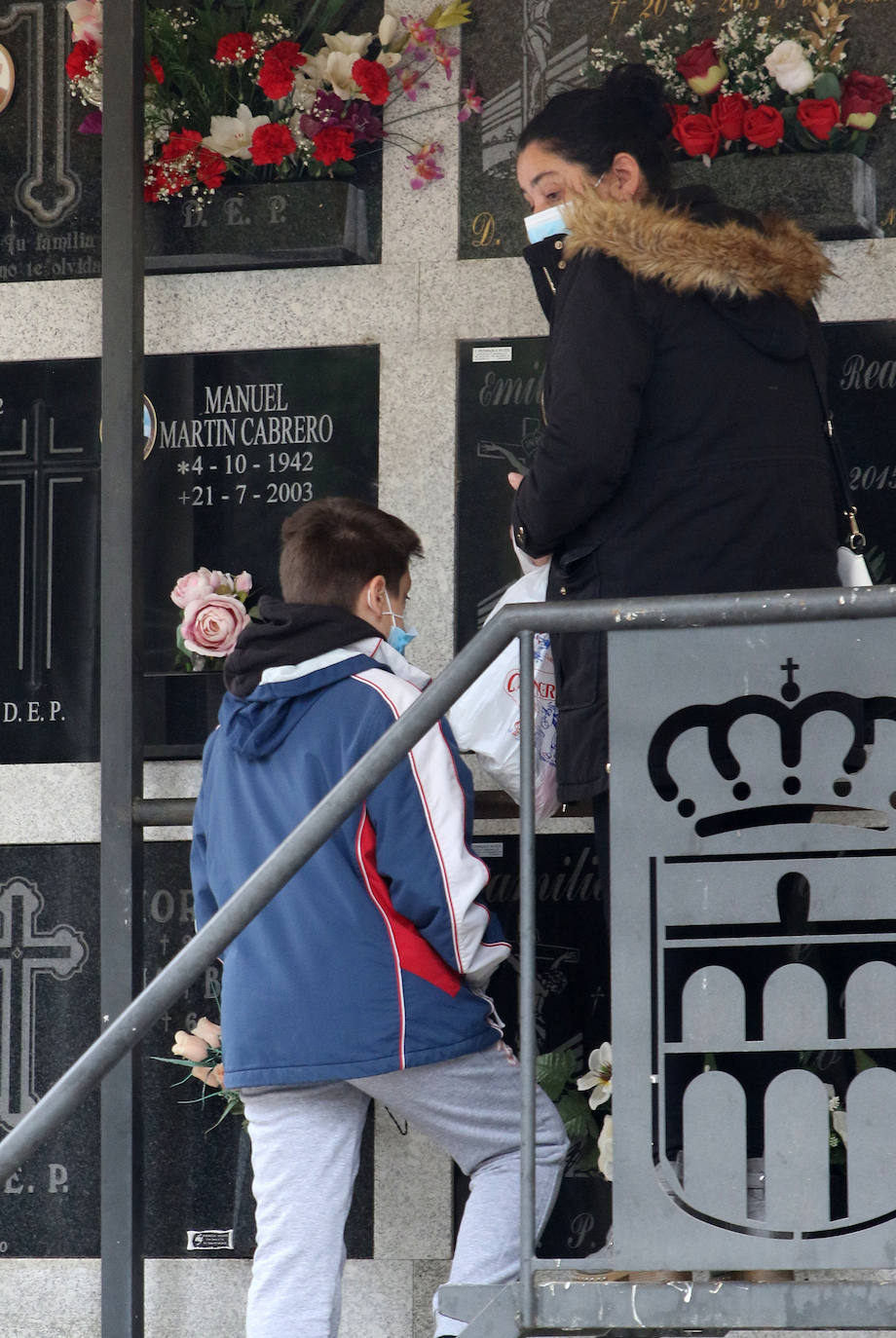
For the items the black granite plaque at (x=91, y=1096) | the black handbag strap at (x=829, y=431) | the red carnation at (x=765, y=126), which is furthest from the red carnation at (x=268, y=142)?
the black granite plaque at (x=91, y=1096)

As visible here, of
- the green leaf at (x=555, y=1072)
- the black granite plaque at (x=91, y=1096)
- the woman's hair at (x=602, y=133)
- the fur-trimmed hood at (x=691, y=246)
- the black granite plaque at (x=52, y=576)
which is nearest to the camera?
the fur-trimmed hood at (x=691, y=246)

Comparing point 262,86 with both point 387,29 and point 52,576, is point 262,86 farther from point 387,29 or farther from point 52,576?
point 52,576

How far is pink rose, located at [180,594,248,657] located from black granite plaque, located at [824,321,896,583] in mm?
1536

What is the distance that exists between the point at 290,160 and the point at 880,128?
1.45 m

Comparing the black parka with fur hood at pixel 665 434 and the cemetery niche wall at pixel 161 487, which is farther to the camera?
the cemetery niche wall at pixel 161 487

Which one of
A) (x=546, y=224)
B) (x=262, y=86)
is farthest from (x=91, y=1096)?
(x=262, y=86)

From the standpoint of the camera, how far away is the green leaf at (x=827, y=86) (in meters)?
4.30

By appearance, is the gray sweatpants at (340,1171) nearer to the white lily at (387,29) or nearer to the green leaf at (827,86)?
the green leaf at (827,86)

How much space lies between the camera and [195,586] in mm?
4453

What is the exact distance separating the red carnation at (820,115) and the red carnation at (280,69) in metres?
1.24

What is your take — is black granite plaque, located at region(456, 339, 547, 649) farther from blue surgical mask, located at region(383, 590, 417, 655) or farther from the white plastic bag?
blue surgical mask, located at region(383, 590, 417, 655)

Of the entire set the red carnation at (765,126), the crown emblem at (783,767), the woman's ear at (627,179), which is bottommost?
the crown emblem at (783,767)

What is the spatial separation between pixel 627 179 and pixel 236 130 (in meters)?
1.39

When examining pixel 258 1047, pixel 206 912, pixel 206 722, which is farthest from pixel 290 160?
pixel 258 1047
